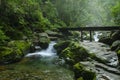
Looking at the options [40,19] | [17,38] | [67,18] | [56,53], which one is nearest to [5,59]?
[17,38]

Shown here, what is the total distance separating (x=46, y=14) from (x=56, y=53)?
16.7m

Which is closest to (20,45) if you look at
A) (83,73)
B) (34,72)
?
(34,72)

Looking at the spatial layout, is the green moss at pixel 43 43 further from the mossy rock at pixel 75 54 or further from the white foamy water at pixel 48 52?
the mossy rock at pixel 75 54

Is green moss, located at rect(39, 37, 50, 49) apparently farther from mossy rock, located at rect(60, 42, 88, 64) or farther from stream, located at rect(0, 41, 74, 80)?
stream, located at rect(0, 41, 74, 80)

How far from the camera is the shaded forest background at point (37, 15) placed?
21.5 m

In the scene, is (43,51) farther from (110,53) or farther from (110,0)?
(110,0)

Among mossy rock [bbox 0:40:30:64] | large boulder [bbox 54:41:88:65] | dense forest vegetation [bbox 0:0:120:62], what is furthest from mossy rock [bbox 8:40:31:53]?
large boulder [bbox 54:41:88:65]

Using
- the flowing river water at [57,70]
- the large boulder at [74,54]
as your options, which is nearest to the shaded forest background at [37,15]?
the flowing river water at [57,70]

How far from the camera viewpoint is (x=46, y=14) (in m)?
37.5

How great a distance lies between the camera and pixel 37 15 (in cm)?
3031

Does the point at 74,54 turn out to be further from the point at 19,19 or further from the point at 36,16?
the point at 36,16

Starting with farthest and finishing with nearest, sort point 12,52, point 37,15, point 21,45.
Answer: point 37,15 < point 21,45 < point 12,52

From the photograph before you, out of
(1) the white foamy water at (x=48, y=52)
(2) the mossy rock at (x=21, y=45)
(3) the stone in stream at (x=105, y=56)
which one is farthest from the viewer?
(1) the white foamy water at (x=48, y=52)

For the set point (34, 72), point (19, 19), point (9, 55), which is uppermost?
point (19, 19)
